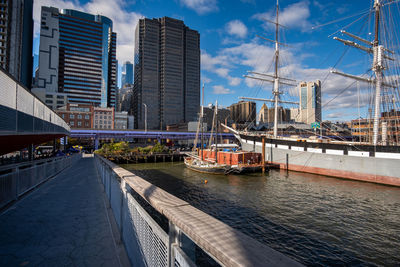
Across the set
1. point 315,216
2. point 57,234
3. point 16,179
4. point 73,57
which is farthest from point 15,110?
point 73,57

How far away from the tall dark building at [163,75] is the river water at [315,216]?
12208cm

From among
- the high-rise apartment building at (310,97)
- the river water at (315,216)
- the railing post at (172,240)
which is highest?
the high-rise apartment building at (310,97)

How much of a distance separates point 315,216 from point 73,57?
511ft

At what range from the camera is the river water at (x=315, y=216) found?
9.37m

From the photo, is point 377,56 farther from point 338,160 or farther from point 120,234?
point 120,234

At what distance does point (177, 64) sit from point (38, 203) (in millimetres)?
148279

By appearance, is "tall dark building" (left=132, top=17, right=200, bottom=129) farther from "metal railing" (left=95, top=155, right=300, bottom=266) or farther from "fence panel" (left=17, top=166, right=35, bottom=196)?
"metal railing" (left=95, top=155, right=300, bottom=266)

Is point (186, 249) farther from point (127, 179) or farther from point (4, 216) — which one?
point (4, 216)

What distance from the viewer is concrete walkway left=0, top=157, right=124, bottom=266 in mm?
3828

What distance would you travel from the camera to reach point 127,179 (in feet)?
13.0

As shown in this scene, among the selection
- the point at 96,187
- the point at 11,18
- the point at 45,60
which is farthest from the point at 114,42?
the point at 96,187

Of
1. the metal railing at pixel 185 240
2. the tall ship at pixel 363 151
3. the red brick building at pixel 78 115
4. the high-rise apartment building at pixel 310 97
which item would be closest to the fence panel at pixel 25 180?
the metal railing at pixel 185 240

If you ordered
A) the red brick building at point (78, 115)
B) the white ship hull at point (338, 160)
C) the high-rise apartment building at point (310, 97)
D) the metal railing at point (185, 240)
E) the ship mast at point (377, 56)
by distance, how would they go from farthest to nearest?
the red brick building at point (78, 115) < the high-rise apartment building at point (310, 97) < the ship mast at point (377, 56) < the white ship hull at point (338, 160) < the metal railing at point (185, 240)

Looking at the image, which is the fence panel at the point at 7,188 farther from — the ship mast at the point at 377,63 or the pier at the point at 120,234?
the ship mast at the point at 377,63
